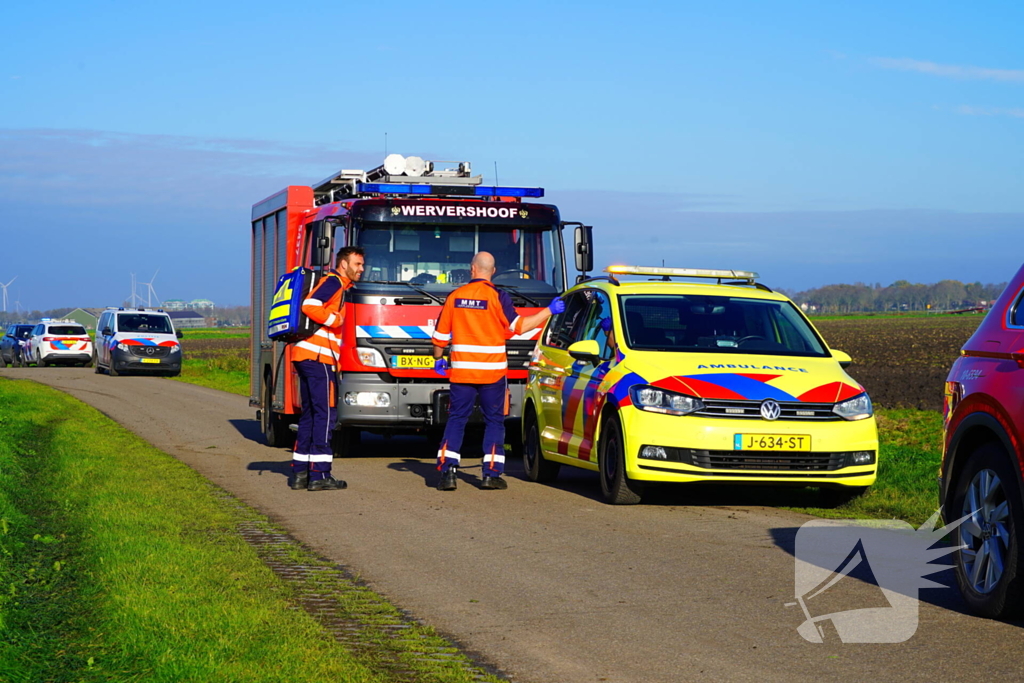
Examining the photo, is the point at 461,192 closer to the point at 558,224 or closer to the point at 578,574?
the point at 558,224

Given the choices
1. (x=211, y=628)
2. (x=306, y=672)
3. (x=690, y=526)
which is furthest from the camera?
(x=690, y=526)

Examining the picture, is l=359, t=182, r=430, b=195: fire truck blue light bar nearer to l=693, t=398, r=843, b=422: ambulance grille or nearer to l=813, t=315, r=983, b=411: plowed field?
l=693, t=398, r=843, b=422: ambulance grille

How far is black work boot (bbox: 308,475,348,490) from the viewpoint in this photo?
38.3 feet

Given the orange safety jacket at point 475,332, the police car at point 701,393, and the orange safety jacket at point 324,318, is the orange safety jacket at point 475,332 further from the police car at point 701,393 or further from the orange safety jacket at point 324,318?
the orange safety jacket at point 324,318

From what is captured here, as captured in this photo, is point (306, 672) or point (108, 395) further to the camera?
point (108, 395)

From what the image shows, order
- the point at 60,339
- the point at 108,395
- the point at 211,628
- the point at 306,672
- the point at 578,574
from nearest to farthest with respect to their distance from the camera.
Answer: the point at 306,672, the point at 211,628, the point at 578,574, the point at 108,395, the point at 60,339

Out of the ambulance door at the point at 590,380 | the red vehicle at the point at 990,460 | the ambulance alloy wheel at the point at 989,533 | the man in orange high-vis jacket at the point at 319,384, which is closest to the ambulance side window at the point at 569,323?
the ambulance door at the point at 590,380

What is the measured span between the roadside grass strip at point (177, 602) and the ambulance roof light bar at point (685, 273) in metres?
4.05

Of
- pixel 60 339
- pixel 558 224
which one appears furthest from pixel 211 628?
pixel 60 339

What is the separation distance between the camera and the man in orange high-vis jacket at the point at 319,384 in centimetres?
1170

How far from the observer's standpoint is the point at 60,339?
153ft

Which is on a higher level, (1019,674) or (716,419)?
(716,419)

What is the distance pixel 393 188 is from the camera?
14.3m

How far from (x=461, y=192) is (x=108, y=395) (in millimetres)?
14919
